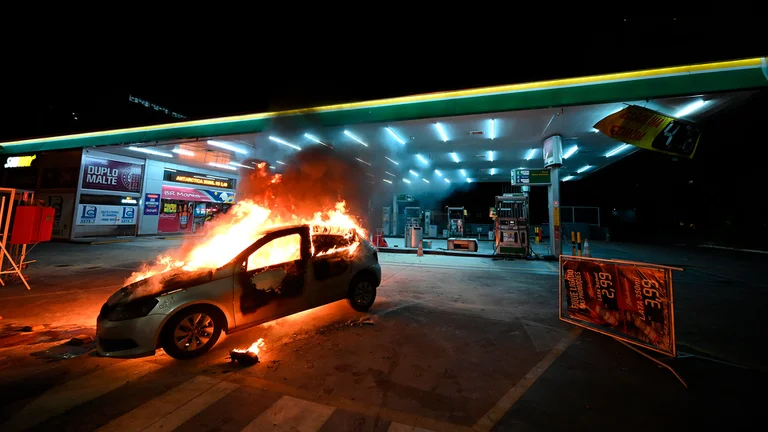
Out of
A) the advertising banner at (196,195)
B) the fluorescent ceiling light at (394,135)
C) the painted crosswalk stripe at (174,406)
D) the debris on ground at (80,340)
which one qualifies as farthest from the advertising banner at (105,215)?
the painted crosswalk stripe at (174,406)

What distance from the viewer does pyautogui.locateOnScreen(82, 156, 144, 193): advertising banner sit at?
15094mm

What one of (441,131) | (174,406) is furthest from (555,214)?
(174,406)

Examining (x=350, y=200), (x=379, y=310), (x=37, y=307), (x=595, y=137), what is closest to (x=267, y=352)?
(x=379, y=310)

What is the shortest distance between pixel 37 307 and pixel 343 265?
5616mm

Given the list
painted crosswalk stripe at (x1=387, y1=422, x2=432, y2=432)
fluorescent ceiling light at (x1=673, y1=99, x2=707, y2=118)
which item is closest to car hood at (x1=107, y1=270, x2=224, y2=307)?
painted crosswalk stripe at (x1=387, y1=422, x2=432, y2=432)

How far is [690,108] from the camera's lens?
7.70 meters

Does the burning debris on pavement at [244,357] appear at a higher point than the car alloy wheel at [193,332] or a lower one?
lower

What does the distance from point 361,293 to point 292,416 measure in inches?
106

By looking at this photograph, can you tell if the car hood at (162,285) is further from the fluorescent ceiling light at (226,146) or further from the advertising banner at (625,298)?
the fluorescent ceiling light at (226,146)

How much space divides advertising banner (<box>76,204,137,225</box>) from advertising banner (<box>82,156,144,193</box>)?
3.64 ft

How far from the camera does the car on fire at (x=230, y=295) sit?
3000 millimetres

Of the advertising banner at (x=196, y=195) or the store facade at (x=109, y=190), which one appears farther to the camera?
the advertising banner at (x=196, y=195)

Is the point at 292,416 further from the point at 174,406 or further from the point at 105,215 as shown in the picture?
the point at 105,215

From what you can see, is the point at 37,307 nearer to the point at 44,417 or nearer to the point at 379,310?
the point at 44,417
